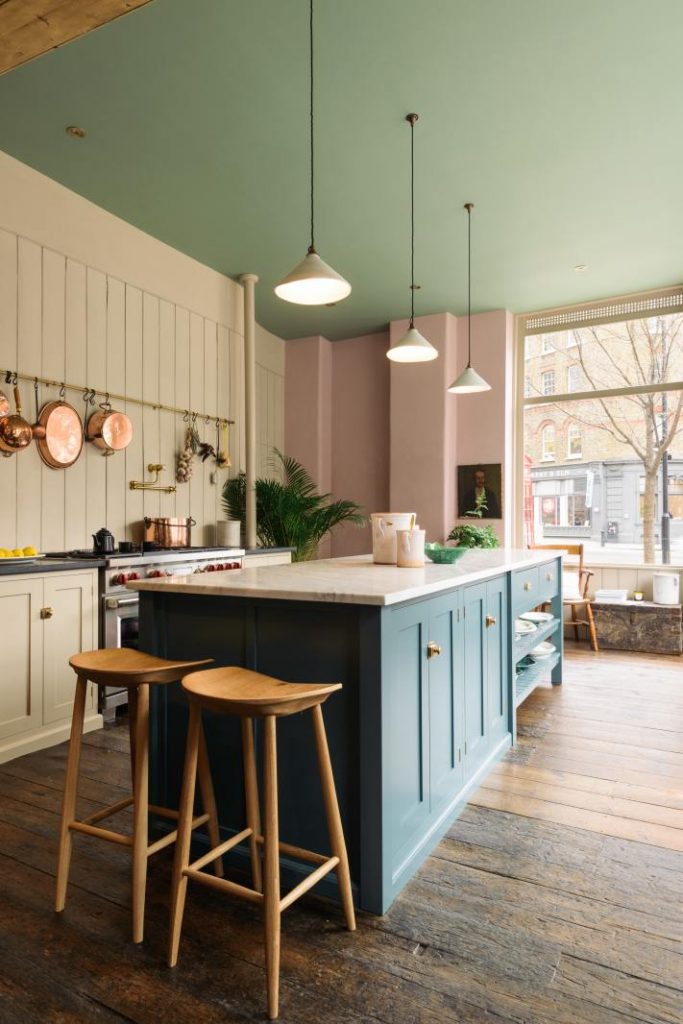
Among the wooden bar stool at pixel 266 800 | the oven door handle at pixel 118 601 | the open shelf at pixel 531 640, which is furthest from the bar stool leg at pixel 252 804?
the oven door handle at pixel 118 601

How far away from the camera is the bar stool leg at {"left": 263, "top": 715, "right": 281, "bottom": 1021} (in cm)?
146

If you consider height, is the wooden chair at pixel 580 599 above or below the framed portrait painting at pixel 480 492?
below

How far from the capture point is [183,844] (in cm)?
165

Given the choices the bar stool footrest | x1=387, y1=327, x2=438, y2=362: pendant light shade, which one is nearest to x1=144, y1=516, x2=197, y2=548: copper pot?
x1=387, y1=327, x2=438, y2=362: pendant light shade

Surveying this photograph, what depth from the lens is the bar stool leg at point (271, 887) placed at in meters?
1.46

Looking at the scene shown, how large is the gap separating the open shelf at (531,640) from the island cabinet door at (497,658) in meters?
0.16

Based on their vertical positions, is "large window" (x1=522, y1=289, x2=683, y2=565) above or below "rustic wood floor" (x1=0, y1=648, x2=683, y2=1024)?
above

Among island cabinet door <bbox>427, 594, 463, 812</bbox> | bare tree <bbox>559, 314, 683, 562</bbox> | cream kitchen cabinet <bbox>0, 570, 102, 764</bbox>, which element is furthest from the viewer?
bare tree <bbox>559, 314, 683, 562</bbox>

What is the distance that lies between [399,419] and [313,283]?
13.0 ft

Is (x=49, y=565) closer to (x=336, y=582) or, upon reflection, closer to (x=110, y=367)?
(x=110, y=367)

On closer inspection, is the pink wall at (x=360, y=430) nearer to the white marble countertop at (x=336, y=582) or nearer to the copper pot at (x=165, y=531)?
the copper pot at (x=165, y=531)

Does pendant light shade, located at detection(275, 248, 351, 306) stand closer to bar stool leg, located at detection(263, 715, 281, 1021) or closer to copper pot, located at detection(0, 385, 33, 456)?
bar stool leg, located at detection(263, 715, 281, 1021)

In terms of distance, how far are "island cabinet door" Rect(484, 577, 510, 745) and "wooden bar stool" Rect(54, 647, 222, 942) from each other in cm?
137

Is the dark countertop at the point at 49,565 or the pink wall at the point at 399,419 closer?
the dark countertop at the point at 49,565
